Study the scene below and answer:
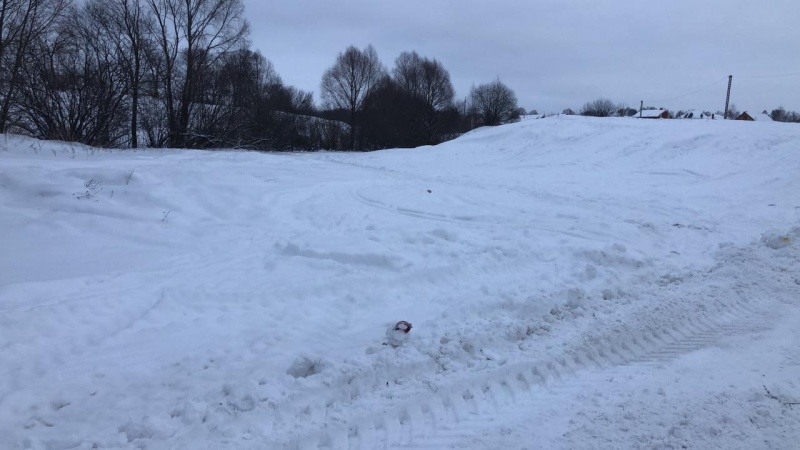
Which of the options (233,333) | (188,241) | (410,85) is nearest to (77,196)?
(188,241)

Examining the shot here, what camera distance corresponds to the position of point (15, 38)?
65.5 ft

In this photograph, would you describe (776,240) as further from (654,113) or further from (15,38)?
(654,113)

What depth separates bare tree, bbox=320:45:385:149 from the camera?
56844 millimetres

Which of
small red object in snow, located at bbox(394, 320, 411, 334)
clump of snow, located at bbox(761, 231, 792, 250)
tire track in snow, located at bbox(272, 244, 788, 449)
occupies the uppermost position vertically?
clump of snow, located at bbox(761, 231, 792, 250)

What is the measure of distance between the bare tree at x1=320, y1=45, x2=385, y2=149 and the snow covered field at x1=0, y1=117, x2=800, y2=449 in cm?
4774

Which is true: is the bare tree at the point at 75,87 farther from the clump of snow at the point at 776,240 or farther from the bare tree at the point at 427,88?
the bare tree at the point at 427,88

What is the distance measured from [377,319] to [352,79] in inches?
2175

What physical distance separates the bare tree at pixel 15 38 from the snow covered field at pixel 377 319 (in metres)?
13.3

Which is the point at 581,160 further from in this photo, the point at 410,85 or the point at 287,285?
the point at 410,85

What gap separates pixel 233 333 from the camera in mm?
4801

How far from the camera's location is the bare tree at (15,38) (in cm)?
1961

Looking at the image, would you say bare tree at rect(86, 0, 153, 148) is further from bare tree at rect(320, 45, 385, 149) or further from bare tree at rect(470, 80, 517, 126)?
bare tree at rect(470, 80, 517, 126)

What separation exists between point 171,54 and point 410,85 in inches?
1371

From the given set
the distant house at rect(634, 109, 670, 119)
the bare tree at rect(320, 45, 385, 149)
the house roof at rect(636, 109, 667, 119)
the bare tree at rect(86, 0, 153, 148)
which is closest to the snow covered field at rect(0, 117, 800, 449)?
the bare tree at rect(86, 0, 153, 148)
